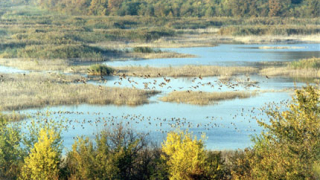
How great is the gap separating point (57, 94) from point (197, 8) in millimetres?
89851

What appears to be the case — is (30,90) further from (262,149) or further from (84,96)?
(262,149)

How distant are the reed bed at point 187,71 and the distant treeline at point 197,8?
67.8 metres

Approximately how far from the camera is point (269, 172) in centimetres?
1072

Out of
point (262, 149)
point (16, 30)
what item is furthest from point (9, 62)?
point (262, 149)

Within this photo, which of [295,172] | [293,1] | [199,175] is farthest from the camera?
[293,1]

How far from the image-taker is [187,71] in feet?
121

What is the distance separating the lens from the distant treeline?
10431 centimetres

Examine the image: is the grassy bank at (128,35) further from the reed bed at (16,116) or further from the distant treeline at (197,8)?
the reed bed at (16,116)

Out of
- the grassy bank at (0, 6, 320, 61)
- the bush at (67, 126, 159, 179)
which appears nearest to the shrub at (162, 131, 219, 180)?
the bush at (67, 126, 159, 179)

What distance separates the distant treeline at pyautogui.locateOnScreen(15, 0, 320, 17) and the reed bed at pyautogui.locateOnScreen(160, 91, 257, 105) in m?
77.8

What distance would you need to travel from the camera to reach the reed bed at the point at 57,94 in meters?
25.5

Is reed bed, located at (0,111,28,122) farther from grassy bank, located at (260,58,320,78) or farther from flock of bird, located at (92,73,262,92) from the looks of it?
grassy bank, located at (260,58,320,78)

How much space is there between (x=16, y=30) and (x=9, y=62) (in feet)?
94.5

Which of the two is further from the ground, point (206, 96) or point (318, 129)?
point (318, 129)
